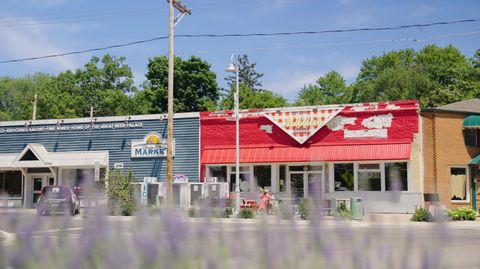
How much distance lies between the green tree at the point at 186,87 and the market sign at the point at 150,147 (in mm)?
25343

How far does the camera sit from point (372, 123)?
97.0 feet

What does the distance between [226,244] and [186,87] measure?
2292 inches

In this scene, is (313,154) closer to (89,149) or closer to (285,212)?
(89,149)

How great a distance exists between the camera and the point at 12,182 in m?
Result: 37.1

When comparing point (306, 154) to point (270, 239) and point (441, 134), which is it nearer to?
point (441, 134)

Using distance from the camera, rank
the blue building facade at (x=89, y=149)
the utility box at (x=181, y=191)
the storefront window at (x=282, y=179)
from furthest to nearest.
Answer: the blue building facade at (x=89, y=149) → the storefront window at (x=282, y=179) → the utility box at (x=181, y=191)

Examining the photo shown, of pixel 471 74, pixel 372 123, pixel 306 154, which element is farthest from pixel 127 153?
pixel 471 74

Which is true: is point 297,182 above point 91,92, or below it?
below

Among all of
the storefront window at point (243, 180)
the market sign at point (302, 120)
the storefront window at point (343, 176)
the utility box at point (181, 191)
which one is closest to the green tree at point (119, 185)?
the utility box at point (181, 191)

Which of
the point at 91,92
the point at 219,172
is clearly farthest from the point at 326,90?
the point at 219,172

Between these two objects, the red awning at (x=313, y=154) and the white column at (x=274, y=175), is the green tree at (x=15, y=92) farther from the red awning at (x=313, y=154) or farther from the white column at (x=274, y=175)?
the white column at (x=274, y=175)

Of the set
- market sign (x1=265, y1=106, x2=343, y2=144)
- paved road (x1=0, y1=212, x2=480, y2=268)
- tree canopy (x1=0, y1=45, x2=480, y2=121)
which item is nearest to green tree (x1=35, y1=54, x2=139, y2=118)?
tree canopy (x1=0, y1=45, x2=480, y2=121)

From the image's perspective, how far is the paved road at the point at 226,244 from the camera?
3.08 m

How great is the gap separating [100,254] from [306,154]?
27.6 m
